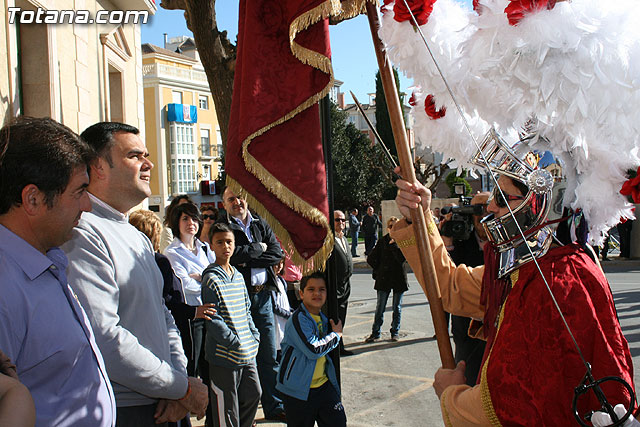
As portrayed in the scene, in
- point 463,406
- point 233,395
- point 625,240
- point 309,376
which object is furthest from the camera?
point 625,240

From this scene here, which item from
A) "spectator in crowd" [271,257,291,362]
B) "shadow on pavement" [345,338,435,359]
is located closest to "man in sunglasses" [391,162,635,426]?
"spectator in crowd" [271,257,291,362]

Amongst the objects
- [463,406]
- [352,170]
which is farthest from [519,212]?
[352,170]

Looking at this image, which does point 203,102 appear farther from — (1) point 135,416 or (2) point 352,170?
(1) point 135,416

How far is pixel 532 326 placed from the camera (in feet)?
6.52

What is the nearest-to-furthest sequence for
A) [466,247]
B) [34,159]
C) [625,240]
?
[34,159] → [466,247] → [625,240]

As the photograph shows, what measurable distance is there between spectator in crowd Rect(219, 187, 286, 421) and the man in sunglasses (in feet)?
9.49

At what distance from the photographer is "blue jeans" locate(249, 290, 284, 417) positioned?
5076 millimetres

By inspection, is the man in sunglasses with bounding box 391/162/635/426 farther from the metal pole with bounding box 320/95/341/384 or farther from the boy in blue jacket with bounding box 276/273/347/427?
the boy in blue jacket with bounding box 276/273/347/427

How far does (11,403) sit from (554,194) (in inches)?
74.0

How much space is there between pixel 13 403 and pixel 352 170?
37665 millimetres

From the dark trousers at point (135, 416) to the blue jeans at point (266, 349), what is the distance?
8.75 feet

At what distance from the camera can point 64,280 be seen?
1802 mm

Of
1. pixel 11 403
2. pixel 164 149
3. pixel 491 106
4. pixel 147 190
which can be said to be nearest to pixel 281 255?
pixel 147 190

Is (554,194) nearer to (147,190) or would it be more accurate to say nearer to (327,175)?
(327,175)
